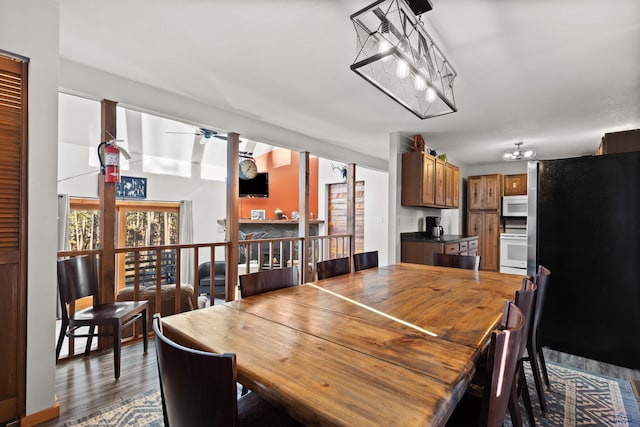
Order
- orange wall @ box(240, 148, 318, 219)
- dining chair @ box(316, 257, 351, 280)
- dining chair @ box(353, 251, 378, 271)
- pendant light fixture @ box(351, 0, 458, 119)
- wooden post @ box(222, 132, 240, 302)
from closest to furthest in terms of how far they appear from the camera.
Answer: pendant light fixture @ box(351, 0, 458, 119)
dining chair @ box(316, 257, 351, 280)
dining chair @ box(353, 251, 378, 271)
wooden post @ box(222, 132, 240, 302)
orange wall @ box(240, 148, 318, 219)

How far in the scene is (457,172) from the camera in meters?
5.66

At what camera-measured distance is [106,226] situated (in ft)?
8.59

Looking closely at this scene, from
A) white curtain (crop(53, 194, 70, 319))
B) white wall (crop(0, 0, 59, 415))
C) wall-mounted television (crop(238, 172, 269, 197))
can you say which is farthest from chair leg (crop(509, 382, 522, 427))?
white curtain (crop(53, 194, 70, 319))

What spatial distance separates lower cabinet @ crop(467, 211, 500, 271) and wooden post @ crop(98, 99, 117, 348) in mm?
6216

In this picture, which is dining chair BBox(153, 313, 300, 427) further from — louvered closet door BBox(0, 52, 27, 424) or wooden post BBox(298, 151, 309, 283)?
wooden post BBox(298, 151, 309, 283)

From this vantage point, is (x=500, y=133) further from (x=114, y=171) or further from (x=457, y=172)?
(x=114, y=171)

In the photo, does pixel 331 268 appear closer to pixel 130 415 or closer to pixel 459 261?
pixel 459 261

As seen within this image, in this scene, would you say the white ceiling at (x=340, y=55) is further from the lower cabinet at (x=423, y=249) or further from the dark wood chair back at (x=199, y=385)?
the dark wood chair back at (x=199, y=385)

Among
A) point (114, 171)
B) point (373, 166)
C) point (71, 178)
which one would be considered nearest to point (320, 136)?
point (373, 166)

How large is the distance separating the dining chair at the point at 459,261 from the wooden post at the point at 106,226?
2819 mm

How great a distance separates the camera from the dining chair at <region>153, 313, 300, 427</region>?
71 centimetres

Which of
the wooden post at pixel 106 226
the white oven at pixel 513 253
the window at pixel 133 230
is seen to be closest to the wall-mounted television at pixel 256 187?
the window at pixel 133 230

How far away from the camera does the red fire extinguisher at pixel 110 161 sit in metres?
2.52

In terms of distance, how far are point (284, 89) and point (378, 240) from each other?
4.19m
